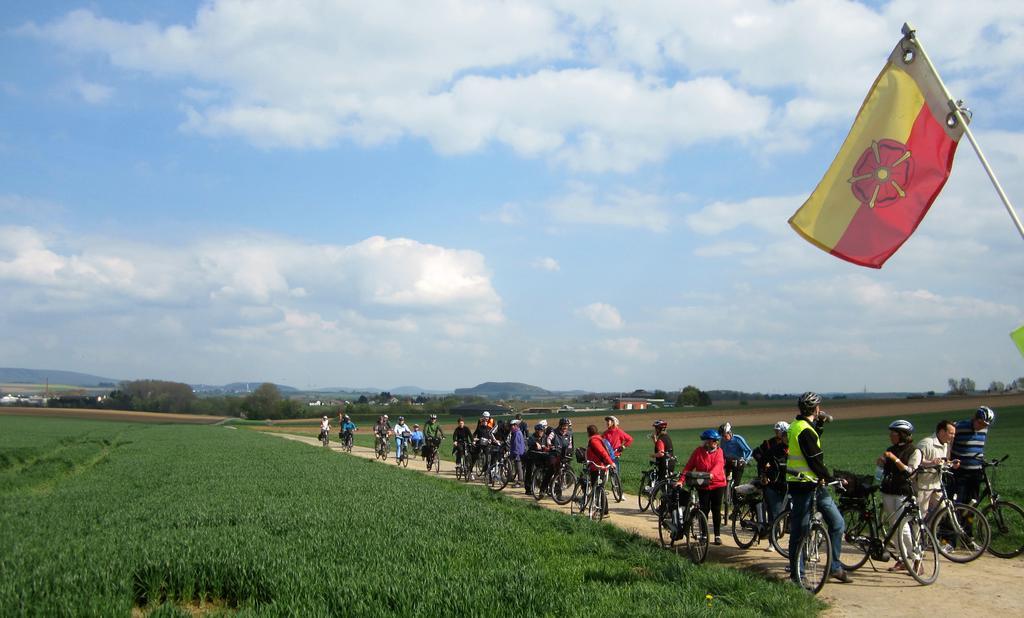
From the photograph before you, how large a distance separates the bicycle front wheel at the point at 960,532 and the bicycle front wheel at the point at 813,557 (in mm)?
2374

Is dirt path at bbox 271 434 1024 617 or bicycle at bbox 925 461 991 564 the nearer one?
dirt path at bbox 271 434 1024 617

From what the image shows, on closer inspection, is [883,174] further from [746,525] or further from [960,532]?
[746,525]

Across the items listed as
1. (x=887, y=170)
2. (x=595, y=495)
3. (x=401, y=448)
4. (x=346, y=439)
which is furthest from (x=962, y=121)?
(x=346, y=439)

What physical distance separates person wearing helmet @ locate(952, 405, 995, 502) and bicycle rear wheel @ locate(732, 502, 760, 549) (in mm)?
2824

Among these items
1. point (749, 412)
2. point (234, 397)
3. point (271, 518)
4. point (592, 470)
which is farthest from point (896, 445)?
point (234, 397)

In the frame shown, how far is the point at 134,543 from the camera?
32.8 feet

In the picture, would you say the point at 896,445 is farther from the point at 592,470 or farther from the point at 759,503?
the point at 592,470

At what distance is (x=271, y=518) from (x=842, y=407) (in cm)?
9307

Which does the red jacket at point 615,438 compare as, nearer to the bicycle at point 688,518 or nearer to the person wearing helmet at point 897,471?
the bicycle at point 688,518

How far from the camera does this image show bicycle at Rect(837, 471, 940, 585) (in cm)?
962

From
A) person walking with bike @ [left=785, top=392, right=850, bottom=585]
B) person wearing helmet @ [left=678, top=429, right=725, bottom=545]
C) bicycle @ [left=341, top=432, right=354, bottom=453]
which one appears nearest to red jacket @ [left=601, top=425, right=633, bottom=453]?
person wearing helmet @ [left=678, top=429, right=725, bottom=545]

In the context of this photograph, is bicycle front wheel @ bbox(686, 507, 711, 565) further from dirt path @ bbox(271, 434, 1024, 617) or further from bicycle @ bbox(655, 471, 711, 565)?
dirt path @ bbox(271, 434, 1024, 617)

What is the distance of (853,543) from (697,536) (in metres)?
1.95

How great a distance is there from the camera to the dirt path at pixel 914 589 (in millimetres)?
8258
